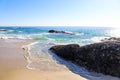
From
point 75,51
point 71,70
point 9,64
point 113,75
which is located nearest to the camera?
point 113,75

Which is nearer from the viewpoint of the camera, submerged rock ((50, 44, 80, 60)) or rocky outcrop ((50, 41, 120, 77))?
rocky outcrop ((50, 41, 120, 77))

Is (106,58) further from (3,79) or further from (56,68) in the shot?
(3,79)

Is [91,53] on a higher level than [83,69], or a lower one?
higher

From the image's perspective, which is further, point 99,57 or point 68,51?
point 68,51

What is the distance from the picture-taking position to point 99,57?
8.25 meters

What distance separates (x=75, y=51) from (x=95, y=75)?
2605 mm

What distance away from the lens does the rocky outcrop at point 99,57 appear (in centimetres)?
753

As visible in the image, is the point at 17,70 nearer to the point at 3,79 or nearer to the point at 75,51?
the point at 3,79

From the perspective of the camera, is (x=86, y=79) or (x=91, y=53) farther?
(x=91, y=53)

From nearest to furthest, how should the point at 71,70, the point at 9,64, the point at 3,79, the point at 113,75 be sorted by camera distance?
1. the point at 3,79
2. the point at 113,75
3. the point at 71,70
4. the point at 9,64

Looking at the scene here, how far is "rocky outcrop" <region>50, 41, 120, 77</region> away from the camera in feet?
24.7

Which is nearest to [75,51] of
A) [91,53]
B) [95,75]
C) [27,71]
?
[91,53]

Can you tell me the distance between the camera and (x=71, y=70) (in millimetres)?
7949

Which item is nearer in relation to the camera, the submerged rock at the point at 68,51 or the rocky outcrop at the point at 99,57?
the rocky outcrop at the point at 99,57
